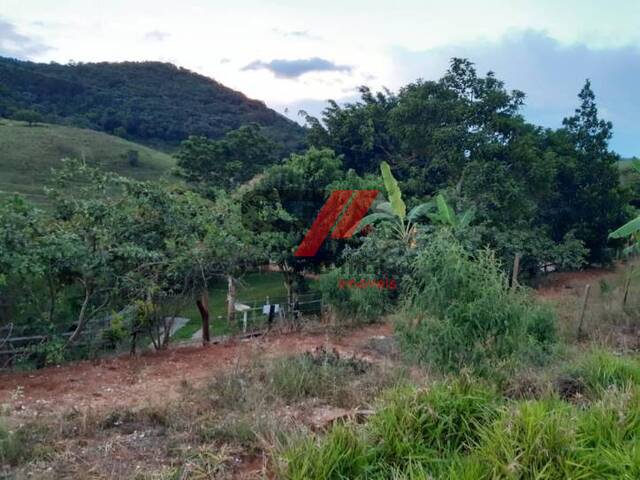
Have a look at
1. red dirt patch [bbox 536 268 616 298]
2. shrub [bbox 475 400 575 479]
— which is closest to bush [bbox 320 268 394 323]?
red dirt patch [bbox 536 268 616 298]

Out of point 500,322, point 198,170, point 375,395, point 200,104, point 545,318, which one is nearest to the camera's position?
point 375,395

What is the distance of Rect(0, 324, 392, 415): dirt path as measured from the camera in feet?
15.1

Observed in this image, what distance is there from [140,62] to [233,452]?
5019cm

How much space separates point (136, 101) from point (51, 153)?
15179mm

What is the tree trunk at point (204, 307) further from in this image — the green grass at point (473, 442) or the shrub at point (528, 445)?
the shrub at point (528, 445)

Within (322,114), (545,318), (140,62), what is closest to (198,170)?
(322,114)

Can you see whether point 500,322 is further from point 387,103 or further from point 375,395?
point 387,103

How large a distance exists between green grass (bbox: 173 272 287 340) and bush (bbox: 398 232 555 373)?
5.68 meters

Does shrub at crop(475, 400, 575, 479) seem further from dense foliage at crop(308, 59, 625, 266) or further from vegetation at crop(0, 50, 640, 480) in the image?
dense foliage at crop(308, 59, 625, 266)

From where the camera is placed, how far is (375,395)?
393cm

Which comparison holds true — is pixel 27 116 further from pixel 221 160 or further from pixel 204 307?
pixel 204 307
